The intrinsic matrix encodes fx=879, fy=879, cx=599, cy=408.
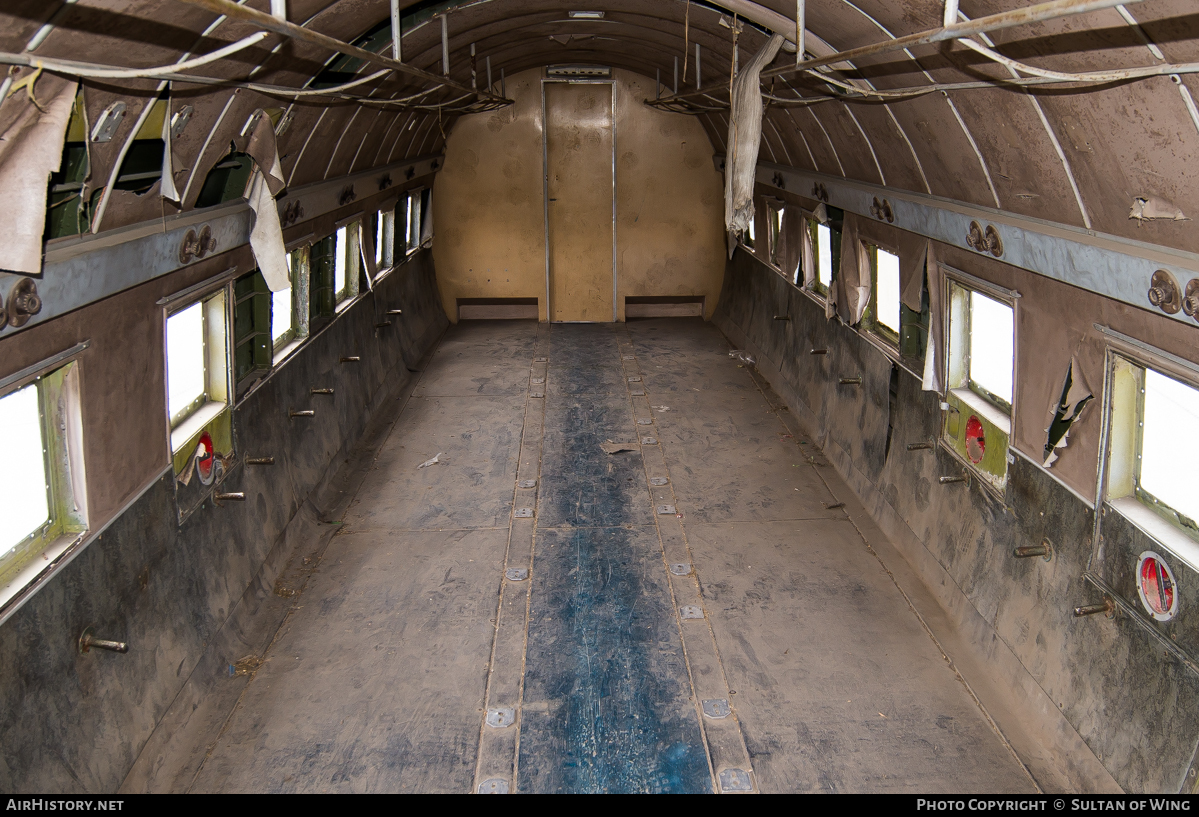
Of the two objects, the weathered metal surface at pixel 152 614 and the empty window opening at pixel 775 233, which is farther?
the empty window opening at pixel 775 233

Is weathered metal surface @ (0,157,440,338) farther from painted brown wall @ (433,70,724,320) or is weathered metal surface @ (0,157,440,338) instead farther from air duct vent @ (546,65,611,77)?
air duct vent @ (546,65,611,77)

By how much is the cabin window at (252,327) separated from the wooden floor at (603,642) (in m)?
1.55

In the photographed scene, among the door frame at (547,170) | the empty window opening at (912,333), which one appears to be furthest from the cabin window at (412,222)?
the empty window opening at (912,333)

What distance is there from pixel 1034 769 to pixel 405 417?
23.5ft

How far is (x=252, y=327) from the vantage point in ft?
21.4

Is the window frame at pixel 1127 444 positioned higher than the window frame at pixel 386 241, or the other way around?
the window frame at pixel 386 241

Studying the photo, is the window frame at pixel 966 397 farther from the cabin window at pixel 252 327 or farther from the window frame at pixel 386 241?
the window frame at pixel 386 241

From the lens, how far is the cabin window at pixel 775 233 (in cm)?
1088

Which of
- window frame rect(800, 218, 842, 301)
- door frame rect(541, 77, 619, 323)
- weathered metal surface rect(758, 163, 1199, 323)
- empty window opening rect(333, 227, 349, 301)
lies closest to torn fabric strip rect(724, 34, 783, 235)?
weathered metal surface rect(758, 163, 1199, 323)

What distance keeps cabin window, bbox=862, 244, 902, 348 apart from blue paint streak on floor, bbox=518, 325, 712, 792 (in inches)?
100

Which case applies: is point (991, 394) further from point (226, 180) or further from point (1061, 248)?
point (226, 180)

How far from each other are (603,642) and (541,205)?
978 centimetres
